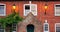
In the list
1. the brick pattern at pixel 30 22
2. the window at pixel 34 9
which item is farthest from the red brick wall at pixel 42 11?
the brick pattern at pixel 30 22

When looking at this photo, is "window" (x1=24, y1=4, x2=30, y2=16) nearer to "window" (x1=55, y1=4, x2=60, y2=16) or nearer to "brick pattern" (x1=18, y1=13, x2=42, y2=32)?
"brick pattern" (x1=18, y1=13, x2=42, y2=32)

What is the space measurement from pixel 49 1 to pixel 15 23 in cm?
567

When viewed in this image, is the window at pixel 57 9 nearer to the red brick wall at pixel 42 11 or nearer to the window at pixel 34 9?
the red brick wall at pixel 42 11

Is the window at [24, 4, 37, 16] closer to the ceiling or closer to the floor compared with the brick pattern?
closer to the ceiling

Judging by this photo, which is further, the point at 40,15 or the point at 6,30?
the point at 40,15

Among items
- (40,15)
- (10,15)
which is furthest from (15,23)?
(40,15)

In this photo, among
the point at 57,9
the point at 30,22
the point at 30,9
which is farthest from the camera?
the point at 57,9

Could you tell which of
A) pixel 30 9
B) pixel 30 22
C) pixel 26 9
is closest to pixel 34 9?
pixel 30 9

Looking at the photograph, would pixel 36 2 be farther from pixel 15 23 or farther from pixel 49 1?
pixel 15 23

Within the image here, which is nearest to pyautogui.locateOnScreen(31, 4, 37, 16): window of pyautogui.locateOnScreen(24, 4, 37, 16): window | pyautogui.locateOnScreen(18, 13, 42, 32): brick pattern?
pyautogui.locateOnScreen(24, 4, 37, 16): window

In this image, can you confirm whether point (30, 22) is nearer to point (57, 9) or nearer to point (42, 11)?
point (42, 11)

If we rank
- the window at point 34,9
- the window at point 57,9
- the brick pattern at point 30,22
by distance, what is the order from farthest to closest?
1. the window at point 57,9
2. the window at point 34,9
3. the brick pattern at point 30,22

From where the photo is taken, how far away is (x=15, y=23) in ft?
127

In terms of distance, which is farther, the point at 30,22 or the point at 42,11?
the point at 42,11
